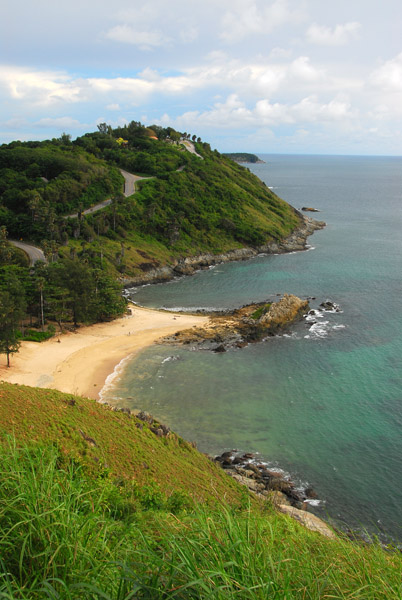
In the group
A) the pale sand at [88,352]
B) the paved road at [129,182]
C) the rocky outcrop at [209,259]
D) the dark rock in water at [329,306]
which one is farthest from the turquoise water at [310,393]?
the paved road at [129,182]

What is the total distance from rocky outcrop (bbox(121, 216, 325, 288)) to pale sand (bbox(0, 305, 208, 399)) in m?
18.5

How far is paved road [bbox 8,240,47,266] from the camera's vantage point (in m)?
66.2

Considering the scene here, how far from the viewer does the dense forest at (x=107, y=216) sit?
53.2 metres

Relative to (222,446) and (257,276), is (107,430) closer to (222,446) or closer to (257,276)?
(222,446)

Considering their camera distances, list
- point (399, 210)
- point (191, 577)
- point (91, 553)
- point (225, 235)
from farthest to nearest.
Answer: point (399, 210) → point (225, 235) → point (91, 553) → point (191, 577)

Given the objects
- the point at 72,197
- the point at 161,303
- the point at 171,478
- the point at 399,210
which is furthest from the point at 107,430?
the point at 399,210

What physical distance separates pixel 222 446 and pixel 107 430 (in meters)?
9.70

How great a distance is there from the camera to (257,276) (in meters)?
82.0

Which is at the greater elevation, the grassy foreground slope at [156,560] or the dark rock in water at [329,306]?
the grassy foreground slope at [156,560]

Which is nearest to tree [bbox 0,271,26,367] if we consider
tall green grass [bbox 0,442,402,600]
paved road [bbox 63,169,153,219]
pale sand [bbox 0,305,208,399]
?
pale sand [bbox 0,305,208,399]

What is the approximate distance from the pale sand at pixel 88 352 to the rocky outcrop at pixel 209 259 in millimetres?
18520

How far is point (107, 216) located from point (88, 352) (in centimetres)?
4572

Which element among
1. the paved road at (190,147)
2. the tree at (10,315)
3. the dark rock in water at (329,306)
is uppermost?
the paved road at (190,147)

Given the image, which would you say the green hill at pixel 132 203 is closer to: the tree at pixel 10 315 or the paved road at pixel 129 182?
the paved road at pixel 129 182
